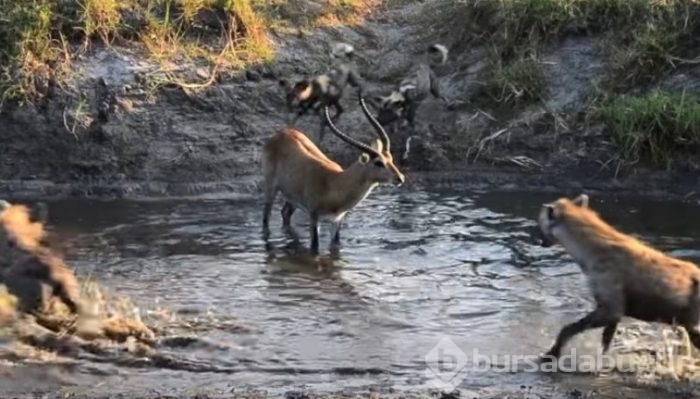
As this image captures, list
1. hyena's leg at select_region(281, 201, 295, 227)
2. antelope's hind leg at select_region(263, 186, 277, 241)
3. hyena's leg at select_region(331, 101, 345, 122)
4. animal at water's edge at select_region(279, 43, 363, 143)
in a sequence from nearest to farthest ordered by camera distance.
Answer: antelope's hind leg at select_region(263, 186, 277, 241) < hyena's leg at select_region(281, 201, 295, 227) < animal at water's edge at select_region(279, 43, 363, 143) < hyena's leg at select_region(331, 101, 345, 122)

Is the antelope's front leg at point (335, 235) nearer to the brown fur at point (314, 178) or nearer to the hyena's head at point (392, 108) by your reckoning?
the brown fur at point (314, 178)

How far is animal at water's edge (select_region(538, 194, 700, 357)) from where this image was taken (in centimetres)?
837

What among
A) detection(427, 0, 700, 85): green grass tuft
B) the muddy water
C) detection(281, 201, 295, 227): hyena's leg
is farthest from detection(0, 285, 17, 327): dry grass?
detection(427, 0, 700, 85): green grass tuft

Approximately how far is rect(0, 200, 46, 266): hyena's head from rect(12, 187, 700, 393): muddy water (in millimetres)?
902

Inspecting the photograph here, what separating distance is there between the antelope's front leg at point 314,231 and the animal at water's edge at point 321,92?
8.40ft

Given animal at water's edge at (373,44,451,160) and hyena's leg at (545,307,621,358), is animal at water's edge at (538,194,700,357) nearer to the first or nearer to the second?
hyena's leg at (545,307,621,358)

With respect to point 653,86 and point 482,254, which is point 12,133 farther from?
point 653,86

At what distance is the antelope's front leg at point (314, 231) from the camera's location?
39.5 ft

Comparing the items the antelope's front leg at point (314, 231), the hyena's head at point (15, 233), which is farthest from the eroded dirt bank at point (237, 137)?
the hyena's head at point (15, 233)

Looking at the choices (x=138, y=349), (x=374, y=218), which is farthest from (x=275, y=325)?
(x=374, y=218)

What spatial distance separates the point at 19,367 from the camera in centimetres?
866

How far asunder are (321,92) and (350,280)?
414cm

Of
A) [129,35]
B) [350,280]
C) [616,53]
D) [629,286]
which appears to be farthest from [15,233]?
[616,53]

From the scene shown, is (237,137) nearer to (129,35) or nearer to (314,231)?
(129,35)
